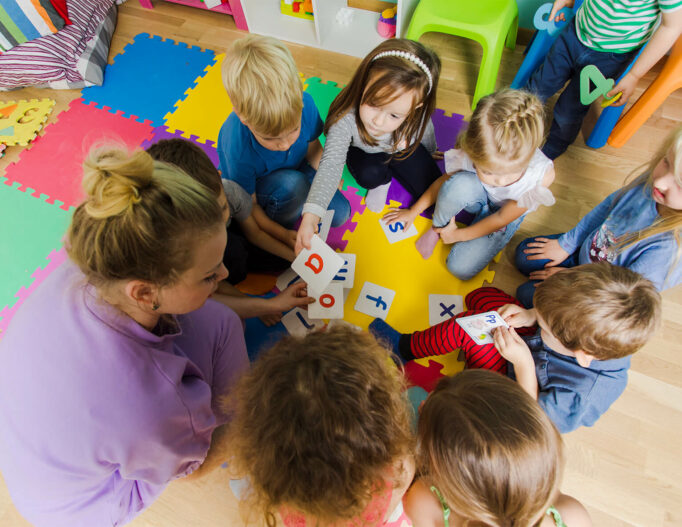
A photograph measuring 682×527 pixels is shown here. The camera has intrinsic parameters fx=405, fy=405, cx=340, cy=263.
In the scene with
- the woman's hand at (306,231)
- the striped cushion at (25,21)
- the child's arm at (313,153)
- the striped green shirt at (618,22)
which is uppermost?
the striped cushion at (25,21)

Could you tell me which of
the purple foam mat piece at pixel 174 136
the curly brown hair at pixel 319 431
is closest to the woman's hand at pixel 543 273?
the curly brown hair at pixel 319 431

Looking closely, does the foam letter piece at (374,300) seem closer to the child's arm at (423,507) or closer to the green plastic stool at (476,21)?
the child's arm at (423,507)

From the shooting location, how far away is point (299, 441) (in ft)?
2.43

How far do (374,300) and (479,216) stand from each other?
2.10ft

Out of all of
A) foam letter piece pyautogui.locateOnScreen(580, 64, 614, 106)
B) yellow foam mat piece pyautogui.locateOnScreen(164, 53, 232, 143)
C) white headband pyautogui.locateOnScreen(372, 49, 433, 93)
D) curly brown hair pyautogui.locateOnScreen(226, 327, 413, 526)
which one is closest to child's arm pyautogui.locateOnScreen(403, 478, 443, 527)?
curly brown hair pyautogui.locateOnScreen(226, 327, 413, 526)

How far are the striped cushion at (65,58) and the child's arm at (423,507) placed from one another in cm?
281

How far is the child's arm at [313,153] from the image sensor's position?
2.02m

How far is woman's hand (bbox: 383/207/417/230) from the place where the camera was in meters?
2.01

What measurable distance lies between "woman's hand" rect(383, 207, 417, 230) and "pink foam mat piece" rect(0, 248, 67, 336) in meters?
1.52

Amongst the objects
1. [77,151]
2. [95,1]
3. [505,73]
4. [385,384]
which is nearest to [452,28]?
[505,73]

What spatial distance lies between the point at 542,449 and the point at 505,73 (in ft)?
7.60

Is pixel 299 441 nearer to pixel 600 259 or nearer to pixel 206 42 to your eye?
pixel 600 259

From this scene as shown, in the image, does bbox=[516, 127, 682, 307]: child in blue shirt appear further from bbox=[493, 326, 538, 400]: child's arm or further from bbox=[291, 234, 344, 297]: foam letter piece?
bbox=[291, 234, 344, 297]: foam letter piece

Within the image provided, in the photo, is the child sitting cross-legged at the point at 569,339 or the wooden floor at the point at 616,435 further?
the wooden floor at the point at 616,435
